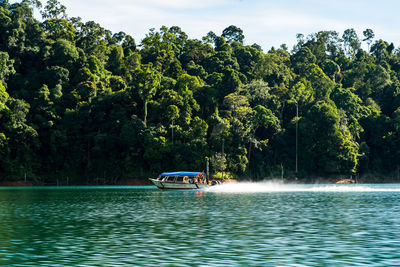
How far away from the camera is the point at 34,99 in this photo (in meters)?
115

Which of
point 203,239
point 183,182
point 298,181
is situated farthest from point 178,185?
point 203,239

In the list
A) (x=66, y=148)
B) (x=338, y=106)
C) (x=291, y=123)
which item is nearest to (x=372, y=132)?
Result: (x=338, y=106)

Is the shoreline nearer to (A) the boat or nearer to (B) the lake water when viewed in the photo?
(A) the boat

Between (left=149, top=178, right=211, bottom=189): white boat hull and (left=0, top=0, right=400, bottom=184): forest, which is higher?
(left=0, top=0, right=400, bottom=184): forest

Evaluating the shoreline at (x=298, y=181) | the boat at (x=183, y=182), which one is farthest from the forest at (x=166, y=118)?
the boat at (x=183, y=182)

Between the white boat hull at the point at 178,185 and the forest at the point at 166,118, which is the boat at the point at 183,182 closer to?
the white boat hull at the point at 178,185

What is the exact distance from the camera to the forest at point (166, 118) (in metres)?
111

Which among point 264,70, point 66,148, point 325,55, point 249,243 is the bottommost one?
point 249,243

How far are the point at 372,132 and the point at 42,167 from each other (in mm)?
84211

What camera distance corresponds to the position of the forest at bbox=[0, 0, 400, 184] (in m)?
111

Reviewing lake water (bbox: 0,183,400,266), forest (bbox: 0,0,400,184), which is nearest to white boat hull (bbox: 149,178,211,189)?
forest (bbox: 0,0,400,184)

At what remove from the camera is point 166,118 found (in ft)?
379

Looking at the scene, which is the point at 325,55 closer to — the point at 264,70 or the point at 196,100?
the point at 264,70

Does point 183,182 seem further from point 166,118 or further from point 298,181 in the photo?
point 298,181
